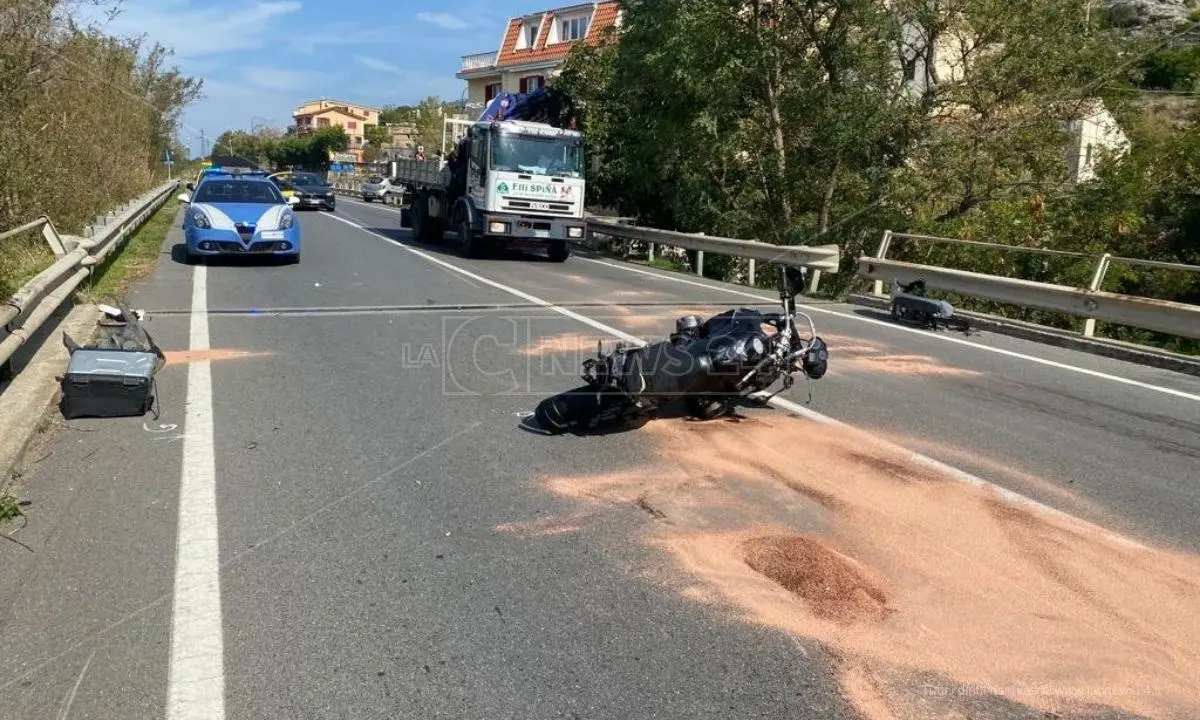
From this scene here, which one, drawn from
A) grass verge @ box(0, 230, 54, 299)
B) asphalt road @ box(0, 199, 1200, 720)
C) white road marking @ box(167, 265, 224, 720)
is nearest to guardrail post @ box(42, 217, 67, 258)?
grass verge @ box(0, 230, 54, 299)

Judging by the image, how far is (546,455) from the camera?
5828 mm

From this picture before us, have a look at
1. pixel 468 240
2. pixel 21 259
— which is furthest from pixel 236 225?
pixel 468 240

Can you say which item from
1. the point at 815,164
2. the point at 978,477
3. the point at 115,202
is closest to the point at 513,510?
the point at 978,477

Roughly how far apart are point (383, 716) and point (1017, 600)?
9.06 ft

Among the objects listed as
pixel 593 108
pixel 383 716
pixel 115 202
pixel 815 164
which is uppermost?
pixel 593 108

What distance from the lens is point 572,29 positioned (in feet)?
162

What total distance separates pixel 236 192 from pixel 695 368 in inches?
526

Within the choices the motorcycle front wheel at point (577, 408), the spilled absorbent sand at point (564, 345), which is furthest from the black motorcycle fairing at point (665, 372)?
the spilled absorbent sand at point (564, 345)

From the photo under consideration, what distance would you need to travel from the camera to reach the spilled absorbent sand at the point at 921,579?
3.34 m

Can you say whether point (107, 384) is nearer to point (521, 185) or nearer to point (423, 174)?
point (521, 185)

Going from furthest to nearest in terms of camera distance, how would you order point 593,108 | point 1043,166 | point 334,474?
point 593,108 < point 1043,166 < point 334,474

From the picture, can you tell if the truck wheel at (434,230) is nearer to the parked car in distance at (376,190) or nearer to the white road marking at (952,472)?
the white road marking at (952,472)

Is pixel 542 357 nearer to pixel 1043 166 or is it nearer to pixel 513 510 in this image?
pixel 513 510

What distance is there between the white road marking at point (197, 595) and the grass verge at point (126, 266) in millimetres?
6557
